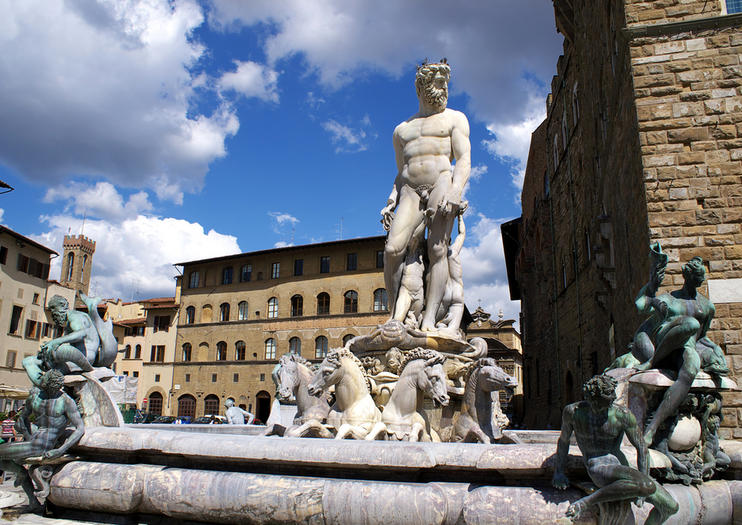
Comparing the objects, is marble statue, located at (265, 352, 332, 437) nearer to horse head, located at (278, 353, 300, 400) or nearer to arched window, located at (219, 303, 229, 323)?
horse head, located at (278, 353, 300, 400)

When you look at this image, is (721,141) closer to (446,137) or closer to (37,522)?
(446,137)

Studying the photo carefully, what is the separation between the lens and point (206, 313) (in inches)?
1987

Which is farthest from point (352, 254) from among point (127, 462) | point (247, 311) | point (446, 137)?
point (127, 462)

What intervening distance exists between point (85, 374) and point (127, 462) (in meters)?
1.25

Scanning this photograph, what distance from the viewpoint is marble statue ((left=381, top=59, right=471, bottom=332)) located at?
7.84 metres

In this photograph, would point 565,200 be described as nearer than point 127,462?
No

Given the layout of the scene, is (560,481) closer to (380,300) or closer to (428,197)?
(428,197)

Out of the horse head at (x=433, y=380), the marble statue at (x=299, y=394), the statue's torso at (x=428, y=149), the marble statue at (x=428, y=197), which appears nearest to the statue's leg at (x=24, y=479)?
the marble statue at (x=299, y=394)

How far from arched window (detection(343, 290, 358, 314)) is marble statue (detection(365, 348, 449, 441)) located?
3832cm

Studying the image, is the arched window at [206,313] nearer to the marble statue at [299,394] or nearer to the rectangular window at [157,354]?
the rectangular window at [157,354]

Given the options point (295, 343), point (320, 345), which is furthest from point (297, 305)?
point (320, 345)

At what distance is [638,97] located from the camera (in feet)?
34.8

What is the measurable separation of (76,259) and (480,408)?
74036 millimetres

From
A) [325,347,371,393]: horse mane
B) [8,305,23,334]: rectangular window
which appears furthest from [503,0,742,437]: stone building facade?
[8,305,23,334]: rectangular window
